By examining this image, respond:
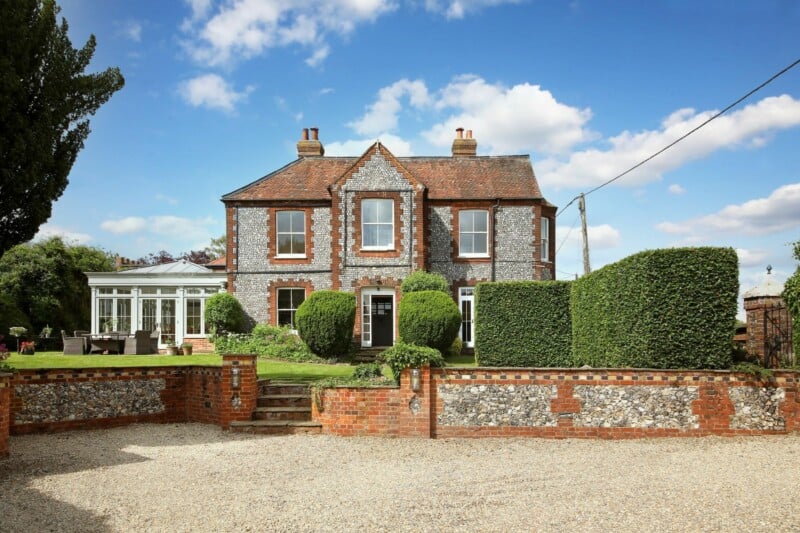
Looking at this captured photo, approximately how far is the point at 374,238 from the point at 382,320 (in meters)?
3.07

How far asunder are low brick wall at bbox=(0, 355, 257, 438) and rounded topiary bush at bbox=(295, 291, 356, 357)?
277 inches

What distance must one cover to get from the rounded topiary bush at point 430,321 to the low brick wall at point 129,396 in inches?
325

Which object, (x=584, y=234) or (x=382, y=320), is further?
(x=382, y=320)

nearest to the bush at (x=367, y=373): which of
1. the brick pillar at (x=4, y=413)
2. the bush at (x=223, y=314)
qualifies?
the brick pillar at (x=4, y=413)

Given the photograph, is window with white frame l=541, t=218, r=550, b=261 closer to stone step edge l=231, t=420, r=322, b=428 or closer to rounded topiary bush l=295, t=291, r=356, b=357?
rounded topiary bush l=295, t=291, r=356, b=357

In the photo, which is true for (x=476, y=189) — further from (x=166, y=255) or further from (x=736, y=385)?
(x=166, y=255)

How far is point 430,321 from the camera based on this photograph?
1853 centimetres

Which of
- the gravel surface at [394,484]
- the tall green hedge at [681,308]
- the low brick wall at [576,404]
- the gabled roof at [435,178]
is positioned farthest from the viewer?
the gabled roof at [435,178]

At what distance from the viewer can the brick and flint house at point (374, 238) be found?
21.8 m

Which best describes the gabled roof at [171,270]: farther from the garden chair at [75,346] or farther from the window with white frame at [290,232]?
the garden chair at [75,346]

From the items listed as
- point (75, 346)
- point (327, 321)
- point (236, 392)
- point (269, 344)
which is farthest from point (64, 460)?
point (75, 346)

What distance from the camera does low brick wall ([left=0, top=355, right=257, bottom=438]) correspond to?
34.0 feet

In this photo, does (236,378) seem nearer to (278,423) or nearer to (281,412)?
(281,412)

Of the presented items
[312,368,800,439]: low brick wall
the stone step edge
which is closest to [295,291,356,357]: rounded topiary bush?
the stone step edge
